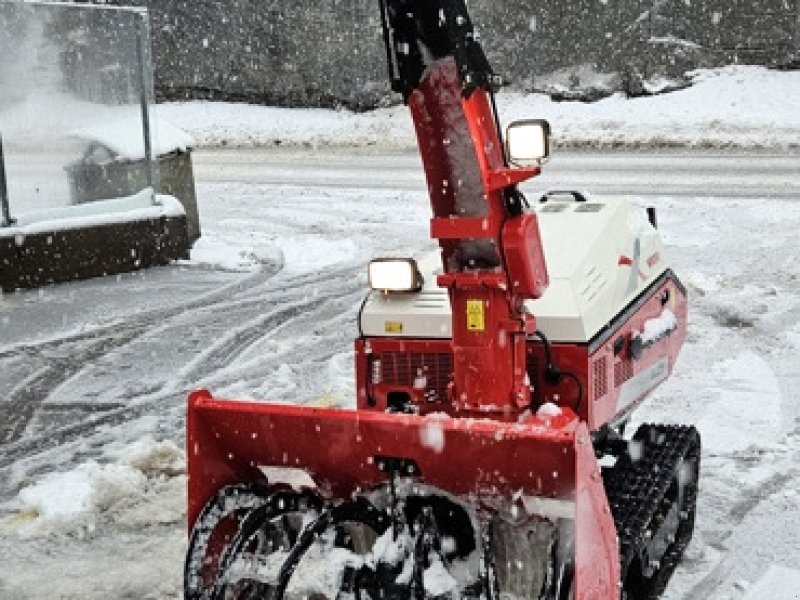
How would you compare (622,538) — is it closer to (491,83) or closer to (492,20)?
(491,83)

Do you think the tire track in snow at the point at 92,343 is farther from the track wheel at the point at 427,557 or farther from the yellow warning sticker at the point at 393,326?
the track wheel at the point at 427,557

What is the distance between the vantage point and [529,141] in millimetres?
3904

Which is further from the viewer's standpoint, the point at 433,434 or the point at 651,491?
the point at 651,491

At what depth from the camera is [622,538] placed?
427 cm

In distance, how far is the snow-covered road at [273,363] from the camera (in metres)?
5.37

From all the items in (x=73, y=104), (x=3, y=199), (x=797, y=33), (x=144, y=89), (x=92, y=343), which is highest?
(x=797, y=33)

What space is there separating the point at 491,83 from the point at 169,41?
3104 cm

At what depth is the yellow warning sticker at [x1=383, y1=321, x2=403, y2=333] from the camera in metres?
4.84

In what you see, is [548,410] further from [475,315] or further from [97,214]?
[97,214]

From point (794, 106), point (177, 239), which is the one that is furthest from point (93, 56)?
point (794, 106)

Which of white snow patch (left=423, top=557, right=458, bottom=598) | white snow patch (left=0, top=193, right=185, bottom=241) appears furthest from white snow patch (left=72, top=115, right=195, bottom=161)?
white snow patch (left=423, top=557, right=458, bottom=598)

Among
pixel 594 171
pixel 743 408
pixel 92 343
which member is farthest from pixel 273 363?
pixel 594 171

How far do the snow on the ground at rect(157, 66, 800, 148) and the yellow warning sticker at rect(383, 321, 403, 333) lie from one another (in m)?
17.4

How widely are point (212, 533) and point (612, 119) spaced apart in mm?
22018
